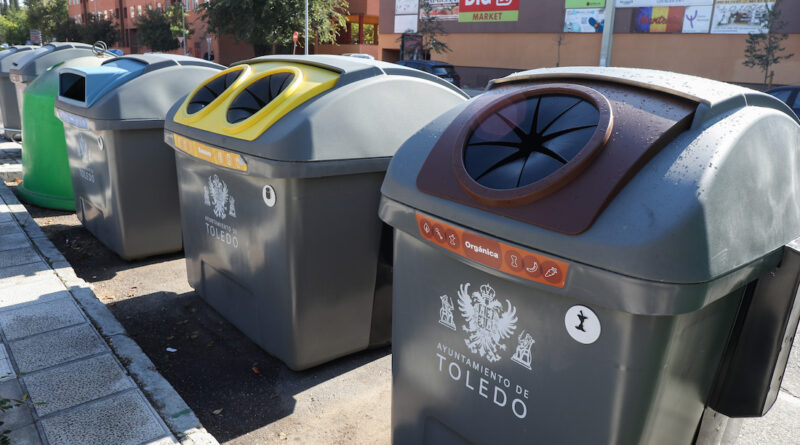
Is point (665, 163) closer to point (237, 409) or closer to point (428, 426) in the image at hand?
point (428, 426)

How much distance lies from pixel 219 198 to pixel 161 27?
4117 cm

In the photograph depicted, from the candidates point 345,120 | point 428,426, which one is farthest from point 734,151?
point 345,120

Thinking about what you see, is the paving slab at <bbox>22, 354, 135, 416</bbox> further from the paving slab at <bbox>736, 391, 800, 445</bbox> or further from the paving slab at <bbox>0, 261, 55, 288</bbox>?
the paving slab at <bbox>736, 391, 800, 445</bbox>

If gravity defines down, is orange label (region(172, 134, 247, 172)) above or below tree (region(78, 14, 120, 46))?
below

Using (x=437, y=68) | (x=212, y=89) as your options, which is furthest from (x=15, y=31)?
(x=212, y=89)

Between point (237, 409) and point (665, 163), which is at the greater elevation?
point (665, 163)

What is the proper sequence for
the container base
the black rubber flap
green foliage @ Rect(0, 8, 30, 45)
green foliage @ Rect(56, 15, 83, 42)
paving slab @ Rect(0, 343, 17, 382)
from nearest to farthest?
the black rubber flap
paving slab @ Rect(0, 343, 17, 382)
the container base
green foliage @ Rect(56, 15, 83, 42)
green foliage @ Rect(0, 8, 30, 45)

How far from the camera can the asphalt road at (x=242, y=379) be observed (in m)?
2.58

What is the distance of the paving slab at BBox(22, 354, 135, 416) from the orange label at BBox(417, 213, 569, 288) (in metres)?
1.60

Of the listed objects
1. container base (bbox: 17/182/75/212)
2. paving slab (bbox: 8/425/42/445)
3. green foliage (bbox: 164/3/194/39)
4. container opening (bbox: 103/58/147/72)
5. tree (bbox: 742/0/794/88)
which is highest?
green foliage (bbox: 164/3/194/39)

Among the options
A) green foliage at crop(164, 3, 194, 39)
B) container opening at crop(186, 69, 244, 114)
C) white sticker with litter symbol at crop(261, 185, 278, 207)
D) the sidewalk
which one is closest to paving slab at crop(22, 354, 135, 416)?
Answer: the sidewalk

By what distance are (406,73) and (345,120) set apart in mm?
497

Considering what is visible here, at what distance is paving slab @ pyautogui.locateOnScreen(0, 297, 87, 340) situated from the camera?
2961mm

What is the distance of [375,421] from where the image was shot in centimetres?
A: 265
